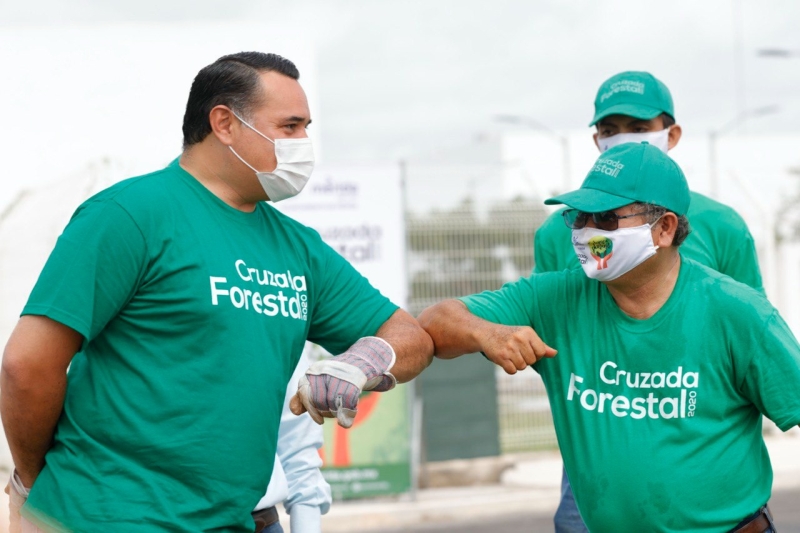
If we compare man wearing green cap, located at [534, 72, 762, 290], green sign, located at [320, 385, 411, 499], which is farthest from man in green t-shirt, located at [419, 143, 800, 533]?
green sign, located at [320, 385, 411, 499]

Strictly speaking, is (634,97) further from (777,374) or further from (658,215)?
(777,374)

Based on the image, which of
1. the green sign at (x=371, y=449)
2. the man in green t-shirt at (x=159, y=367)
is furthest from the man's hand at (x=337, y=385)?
the green sign at (x=371, y=449)

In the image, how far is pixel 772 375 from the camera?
10.6 ft

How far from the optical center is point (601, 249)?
11.2 ft

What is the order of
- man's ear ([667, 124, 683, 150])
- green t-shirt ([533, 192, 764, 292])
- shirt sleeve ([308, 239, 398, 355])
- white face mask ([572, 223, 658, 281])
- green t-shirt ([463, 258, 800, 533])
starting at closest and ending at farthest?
green t-shirt ([463, 258, 800, 533]) → white face mask ([572, 223, 658, 281]) → shirt sleeve ([308, 239, 398, 355]) → green t-shirt ([533, 192, 764, 292]) → man's ear ([667, 124, 683, 150])

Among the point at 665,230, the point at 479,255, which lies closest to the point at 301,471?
the point at 665,230

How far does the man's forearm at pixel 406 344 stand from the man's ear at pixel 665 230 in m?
0.80

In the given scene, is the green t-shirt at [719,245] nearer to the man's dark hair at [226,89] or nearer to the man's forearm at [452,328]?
the man's forearm at [452,328]

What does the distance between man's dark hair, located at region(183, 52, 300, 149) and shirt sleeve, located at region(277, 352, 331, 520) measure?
114cm

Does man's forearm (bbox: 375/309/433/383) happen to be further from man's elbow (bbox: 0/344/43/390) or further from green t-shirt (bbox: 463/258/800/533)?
A: man's elbow (bbox: 0/344/43/390)

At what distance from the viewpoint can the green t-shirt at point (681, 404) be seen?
3293 millimetres

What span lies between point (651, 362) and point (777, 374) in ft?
1.18

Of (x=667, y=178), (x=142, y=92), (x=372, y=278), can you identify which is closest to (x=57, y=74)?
(x=142, y=92)

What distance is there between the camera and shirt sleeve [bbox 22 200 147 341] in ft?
9.26
